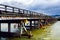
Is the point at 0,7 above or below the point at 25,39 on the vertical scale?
above

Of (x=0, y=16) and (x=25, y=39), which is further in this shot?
(x=25, y=39)

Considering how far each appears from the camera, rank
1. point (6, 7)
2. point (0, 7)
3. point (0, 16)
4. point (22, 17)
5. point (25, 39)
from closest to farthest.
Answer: point (0, 16), point (25, 39), point (22, 17), point (0, 7), point (6, 7)

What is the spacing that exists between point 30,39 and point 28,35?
267cm

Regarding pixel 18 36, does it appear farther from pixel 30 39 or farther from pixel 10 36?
pixel 30 39

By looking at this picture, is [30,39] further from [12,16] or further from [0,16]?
[0,16]

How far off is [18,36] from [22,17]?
148 inches

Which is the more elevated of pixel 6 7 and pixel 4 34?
pixel 6 7

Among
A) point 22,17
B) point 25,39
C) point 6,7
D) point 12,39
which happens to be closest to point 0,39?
point 12,39

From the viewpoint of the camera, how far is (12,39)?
29688 millimetres

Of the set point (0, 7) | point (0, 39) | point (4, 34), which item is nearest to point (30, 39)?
point (0, 39)

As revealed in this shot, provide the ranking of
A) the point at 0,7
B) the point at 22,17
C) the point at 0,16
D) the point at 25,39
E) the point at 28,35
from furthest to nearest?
the point at 0,7 → the point at 22,17 → the point at 28,35 → the point at 25,39 → the point at 0,16

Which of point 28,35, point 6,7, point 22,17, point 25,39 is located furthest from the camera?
point 6,7

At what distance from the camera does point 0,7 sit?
36.8m

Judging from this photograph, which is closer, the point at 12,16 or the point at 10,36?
the point at 12,16
